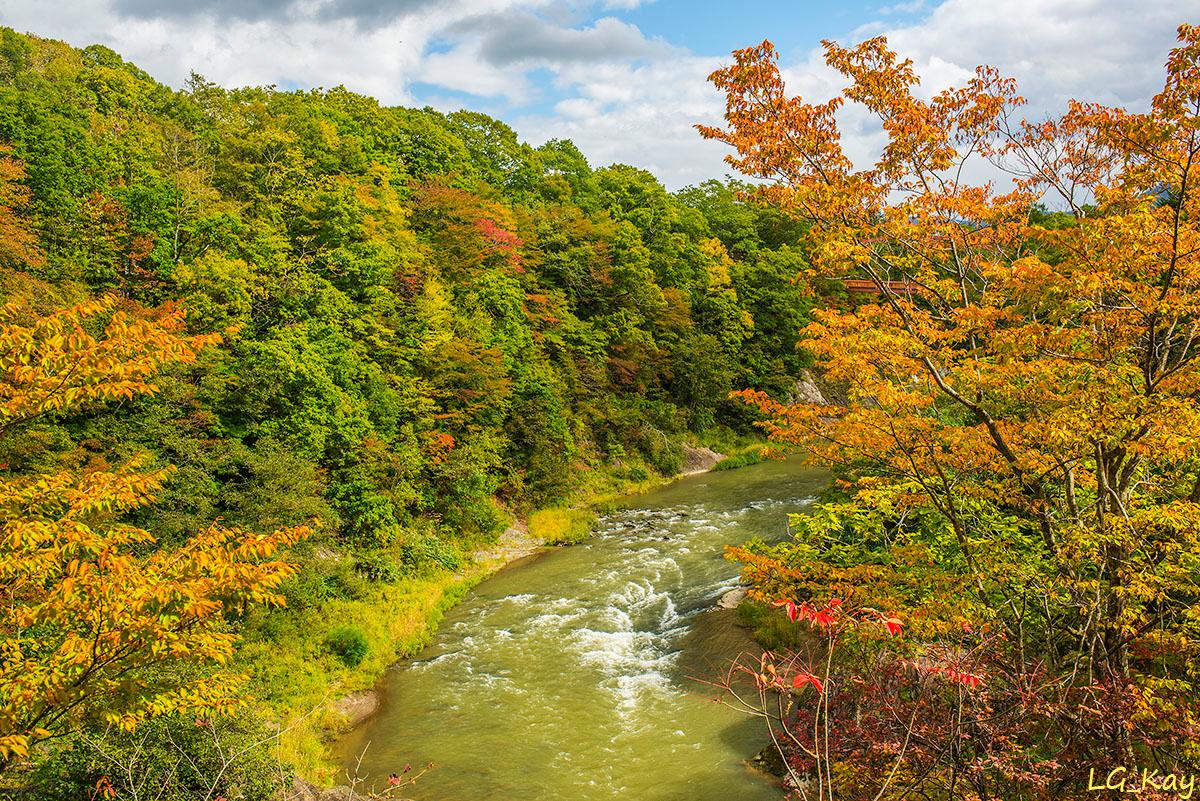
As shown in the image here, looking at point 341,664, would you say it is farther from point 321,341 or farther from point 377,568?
point 321,341

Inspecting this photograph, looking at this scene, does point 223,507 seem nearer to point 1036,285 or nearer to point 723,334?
point 1036,285

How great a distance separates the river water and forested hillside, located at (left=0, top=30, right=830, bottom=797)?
156cm

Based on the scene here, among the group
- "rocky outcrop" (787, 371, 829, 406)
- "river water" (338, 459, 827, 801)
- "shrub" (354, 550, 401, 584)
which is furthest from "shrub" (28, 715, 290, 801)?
"rocky outcrop" (787, 371, 829, 406)

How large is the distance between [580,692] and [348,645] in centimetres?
504

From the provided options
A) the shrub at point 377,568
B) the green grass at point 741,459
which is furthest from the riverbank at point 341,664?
the green grass at point 741,459

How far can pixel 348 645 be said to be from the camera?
13.3 metres

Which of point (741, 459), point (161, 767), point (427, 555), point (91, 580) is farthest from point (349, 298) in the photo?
point (741, 459)

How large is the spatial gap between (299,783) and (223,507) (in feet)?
25.6

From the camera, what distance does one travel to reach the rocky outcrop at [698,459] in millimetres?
32906

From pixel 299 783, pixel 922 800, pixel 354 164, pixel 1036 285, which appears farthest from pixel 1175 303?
pixel 354 164

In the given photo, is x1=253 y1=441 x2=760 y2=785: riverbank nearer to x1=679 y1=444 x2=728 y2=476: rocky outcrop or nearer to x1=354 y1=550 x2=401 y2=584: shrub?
x1=354 y1=550 x2=401 y2=584: shrub

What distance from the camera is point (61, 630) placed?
22.5 ft

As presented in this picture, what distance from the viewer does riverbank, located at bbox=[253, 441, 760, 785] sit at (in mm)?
10609

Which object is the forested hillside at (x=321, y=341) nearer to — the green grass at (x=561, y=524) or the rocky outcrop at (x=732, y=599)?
the green grass at (x=561, y=524)
